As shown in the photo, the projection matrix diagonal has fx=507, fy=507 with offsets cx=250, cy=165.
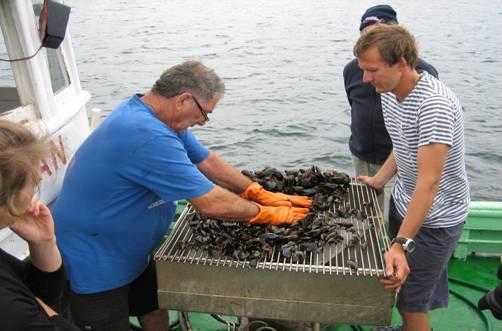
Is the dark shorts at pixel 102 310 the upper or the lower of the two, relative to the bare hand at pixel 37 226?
lower

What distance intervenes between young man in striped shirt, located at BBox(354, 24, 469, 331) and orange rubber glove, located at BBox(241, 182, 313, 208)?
0.64m

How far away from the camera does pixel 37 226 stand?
2.34 metres

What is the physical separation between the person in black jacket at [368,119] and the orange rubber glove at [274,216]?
1563 millimetres

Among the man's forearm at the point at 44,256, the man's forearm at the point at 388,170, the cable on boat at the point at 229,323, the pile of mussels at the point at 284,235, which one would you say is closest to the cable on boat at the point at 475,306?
the man's forearm at the point at 388,170

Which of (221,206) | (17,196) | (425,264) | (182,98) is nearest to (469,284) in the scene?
(425,264)

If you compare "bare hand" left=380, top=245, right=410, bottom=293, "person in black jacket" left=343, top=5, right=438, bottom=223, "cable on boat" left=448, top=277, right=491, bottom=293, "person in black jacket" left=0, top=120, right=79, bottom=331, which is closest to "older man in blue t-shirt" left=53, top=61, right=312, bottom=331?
"bare hand" left=380, top=245, right=410, bottom=293

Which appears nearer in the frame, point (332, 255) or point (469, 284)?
point (332, 255)

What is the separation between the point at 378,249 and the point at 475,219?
2.43 m

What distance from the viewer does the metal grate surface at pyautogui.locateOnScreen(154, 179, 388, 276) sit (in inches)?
106

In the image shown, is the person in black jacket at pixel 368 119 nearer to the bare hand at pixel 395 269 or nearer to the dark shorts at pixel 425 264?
the dark shorts at pixel 425 264

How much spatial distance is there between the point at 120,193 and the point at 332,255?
4.08 ft

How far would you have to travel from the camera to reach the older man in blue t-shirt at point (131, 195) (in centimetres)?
275

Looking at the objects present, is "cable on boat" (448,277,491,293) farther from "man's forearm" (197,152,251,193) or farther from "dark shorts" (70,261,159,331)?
"dark shorts" (70,261,159,331)

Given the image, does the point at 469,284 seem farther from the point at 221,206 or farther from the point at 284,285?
the point at 221,206
